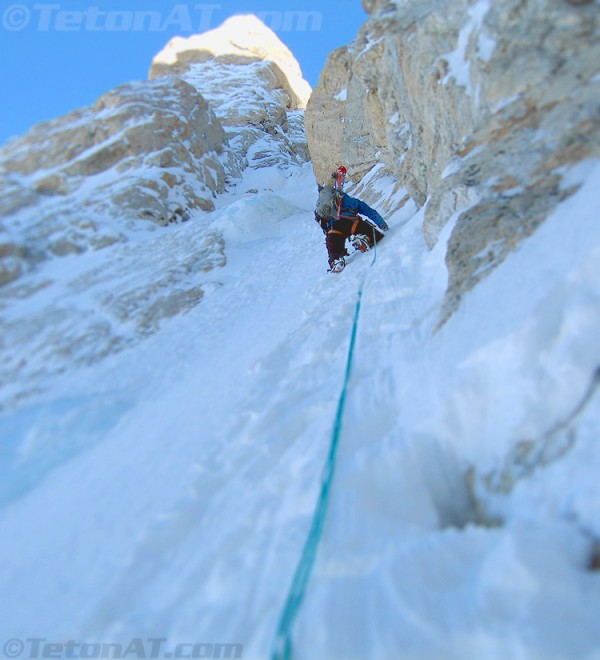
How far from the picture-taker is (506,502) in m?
1.37

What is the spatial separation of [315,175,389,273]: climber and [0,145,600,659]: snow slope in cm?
233

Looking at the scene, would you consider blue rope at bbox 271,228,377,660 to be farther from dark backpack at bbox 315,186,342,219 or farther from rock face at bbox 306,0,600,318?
dark backpack at bbox 315,186,342,219

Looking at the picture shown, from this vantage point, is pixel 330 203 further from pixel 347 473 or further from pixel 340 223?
pixel 347 473

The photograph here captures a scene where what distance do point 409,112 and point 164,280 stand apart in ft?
14.6

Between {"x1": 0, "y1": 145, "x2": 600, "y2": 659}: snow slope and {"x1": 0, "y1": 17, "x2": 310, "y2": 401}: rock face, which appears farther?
{"x1": 0, "y1": 17, "x2": 310, "y2": 401}: rock face

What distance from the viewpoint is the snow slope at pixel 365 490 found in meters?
1.14

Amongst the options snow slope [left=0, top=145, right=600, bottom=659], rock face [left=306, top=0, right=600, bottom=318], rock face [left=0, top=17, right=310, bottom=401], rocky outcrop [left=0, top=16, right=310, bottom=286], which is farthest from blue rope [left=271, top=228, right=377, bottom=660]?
rocky outcrop [left=0, top=16, right=310, bottom=286]

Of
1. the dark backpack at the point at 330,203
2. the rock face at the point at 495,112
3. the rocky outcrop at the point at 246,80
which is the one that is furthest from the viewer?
the rocky outcrop at the point at 246,80

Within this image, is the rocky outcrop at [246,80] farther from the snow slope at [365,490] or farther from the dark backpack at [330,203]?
the snow slope at [365,490]

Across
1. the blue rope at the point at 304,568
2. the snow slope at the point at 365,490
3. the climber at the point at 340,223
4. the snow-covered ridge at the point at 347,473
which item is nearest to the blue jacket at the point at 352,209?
the climber at the point at 340,223

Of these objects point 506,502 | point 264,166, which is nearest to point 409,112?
point 506,502

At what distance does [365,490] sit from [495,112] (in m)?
3.15

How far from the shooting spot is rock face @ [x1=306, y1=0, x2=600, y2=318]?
2.48 metres

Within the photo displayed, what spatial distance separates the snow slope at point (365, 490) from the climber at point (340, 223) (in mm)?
2331
